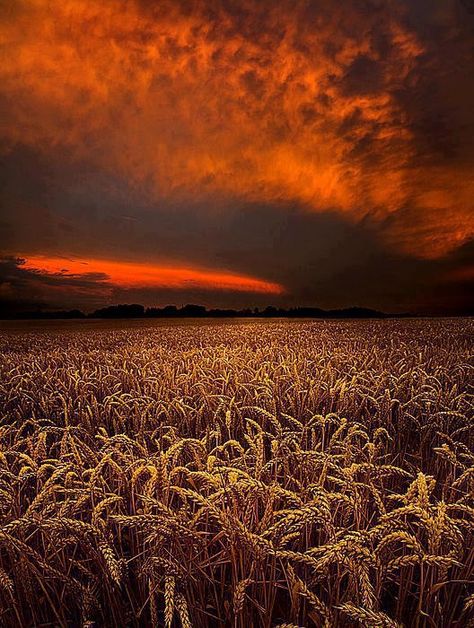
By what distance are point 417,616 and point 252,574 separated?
602 millimetres

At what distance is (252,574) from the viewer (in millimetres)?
1752

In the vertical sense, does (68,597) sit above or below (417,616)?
below

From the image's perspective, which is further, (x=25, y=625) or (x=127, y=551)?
(x=127, y=551)

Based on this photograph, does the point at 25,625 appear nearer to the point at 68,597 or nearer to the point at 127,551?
the point at 68,597

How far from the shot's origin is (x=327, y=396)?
17.4 ft

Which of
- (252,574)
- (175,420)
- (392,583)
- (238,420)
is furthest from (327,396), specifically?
(252,574)

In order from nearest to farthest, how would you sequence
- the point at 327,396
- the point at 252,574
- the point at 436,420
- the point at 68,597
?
the point at 252,574
the point at 68,597
the point at 436,420
the point at 327,396

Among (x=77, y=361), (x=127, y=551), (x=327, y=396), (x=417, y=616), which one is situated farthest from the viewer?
(x=77, y=361)

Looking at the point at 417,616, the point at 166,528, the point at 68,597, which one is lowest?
the point at 68,597

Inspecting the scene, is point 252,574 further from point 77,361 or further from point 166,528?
point 77,361

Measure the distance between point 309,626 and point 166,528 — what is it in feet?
2.56

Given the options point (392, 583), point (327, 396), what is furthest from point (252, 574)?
point (327, 396)

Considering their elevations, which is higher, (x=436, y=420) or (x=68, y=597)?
(x=436, y=420)

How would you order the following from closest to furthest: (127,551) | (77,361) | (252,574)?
1. (252,574)
2. (127,551)
3. (77,361)
